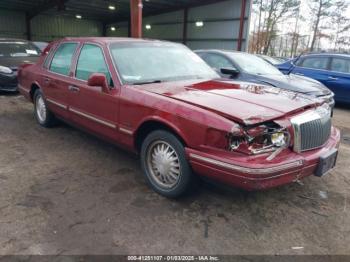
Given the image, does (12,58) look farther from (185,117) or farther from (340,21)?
(340,21)

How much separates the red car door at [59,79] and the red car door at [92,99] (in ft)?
0.61

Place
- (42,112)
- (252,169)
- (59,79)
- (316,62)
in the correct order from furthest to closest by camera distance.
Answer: (316,62), (42,112), (59,79), (252,169)

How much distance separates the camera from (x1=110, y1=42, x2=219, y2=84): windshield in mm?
3743

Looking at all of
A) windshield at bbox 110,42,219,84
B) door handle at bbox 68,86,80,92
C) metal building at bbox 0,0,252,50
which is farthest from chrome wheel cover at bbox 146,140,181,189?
metal building at bbox 0,0,252,50

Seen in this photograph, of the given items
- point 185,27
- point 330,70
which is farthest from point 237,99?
point 185,27

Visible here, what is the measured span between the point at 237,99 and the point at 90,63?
2057mm

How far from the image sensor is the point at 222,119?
271 centimetres

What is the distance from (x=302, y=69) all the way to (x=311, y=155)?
7.19 meters

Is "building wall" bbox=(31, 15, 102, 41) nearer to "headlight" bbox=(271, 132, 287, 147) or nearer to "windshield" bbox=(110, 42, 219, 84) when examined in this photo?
"windshield" bbox=(110, 42, 219, 84)

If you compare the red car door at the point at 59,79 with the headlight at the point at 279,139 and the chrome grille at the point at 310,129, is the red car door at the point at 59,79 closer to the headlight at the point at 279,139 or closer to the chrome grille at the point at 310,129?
the headlight at the point at 279,139

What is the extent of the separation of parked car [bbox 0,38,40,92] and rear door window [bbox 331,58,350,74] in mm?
8141

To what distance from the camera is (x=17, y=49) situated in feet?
30.4

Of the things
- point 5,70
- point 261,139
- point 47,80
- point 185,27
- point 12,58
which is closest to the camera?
point 261,139

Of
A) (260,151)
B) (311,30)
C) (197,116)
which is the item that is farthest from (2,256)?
(311,30)
